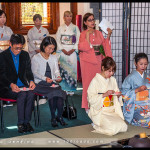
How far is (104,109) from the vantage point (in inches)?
153

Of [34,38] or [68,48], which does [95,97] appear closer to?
[68,48]

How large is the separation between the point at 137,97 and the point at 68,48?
7.07ft

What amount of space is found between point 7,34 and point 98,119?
7.32 ft

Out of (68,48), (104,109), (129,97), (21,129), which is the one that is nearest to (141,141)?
(104,109)

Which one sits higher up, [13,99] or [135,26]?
[135,26]

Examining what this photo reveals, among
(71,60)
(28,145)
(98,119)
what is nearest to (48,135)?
(28,145)

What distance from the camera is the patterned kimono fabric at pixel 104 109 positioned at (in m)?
3.72

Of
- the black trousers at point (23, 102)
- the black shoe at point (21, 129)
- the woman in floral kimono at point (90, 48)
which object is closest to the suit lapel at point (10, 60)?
the black trousers at point (23, 102)

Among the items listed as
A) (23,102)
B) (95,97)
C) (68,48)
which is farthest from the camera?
(68,48)

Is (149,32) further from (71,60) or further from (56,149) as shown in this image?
(56,149)

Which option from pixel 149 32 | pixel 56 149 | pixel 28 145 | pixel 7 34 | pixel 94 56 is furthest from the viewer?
pixel 149 32

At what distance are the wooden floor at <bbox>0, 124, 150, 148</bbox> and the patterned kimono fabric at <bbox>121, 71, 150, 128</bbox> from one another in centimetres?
25

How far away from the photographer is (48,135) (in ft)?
11.8

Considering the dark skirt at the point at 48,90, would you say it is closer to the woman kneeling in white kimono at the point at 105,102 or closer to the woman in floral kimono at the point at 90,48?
the woman kneeling in white kimono at the point at 105,102
